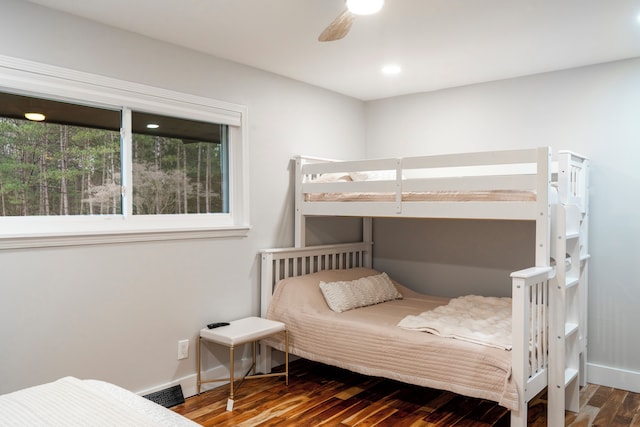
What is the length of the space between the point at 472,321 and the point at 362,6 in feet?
6.77

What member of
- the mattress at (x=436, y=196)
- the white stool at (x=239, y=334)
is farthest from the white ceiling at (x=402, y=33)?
the white stool at (x=239, y=334)

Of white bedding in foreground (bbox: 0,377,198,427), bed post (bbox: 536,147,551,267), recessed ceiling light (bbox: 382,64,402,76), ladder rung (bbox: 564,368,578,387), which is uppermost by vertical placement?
recessed ceiling light (bbox: 382,64,402,76)

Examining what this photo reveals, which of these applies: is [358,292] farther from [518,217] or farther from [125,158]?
[125,158]

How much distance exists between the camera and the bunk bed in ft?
8.49

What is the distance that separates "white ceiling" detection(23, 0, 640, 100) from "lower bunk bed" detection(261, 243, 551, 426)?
1385 millimetres

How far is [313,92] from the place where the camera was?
4125mm

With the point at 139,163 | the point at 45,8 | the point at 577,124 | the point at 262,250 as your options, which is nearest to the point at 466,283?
the point at 577,124

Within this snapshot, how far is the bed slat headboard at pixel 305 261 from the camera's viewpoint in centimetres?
363

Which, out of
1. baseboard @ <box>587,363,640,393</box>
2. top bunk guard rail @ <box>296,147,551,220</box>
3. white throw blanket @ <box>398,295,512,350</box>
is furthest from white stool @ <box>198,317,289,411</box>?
baseboard @ <box>587,363,640,393</box>

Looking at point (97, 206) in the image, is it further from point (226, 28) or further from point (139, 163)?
point (226, 28)

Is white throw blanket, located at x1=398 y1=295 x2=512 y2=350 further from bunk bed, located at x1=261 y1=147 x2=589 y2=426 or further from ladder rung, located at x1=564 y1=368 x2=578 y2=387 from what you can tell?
ladder rung, located at x1=564 y1=368 x2=578 y2=387

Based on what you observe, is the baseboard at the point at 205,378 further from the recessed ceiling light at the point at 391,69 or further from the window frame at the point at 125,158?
the recessed ceiling light at the point at 391,69

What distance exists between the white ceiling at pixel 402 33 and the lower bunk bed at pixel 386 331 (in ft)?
4.54

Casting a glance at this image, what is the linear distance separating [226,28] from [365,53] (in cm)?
94
